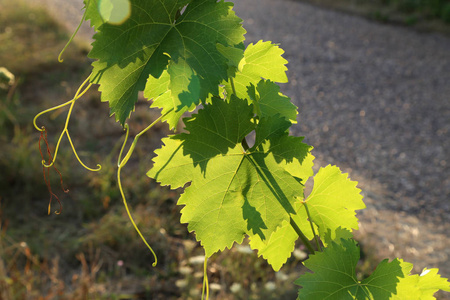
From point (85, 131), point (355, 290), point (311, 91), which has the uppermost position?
point (355, 290)

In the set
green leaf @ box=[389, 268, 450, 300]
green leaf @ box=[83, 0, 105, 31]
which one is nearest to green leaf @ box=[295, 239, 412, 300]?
green leaf @ box=[389, 268, 450, 300]

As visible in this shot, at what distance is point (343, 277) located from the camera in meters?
0.51

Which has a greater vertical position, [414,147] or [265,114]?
[265,114]

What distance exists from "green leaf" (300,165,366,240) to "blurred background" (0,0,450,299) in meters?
1.21

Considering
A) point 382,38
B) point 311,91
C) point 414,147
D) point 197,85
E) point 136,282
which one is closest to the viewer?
point 197,85

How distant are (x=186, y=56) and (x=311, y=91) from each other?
469 centimetres

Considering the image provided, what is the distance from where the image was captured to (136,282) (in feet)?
7.25

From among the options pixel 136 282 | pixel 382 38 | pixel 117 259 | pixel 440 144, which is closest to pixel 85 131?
pixel 117 259

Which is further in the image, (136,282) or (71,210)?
(71,210)

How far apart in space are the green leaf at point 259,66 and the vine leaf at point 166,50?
12cm

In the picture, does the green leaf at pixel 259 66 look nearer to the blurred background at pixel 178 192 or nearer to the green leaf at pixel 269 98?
the green leaf at pixel 269 98

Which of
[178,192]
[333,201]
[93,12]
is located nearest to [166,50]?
[93,12]

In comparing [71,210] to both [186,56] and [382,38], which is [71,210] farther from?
[382,38]

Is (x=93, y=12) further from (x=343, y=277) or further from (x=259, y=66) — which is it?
(x=343, y=277)
